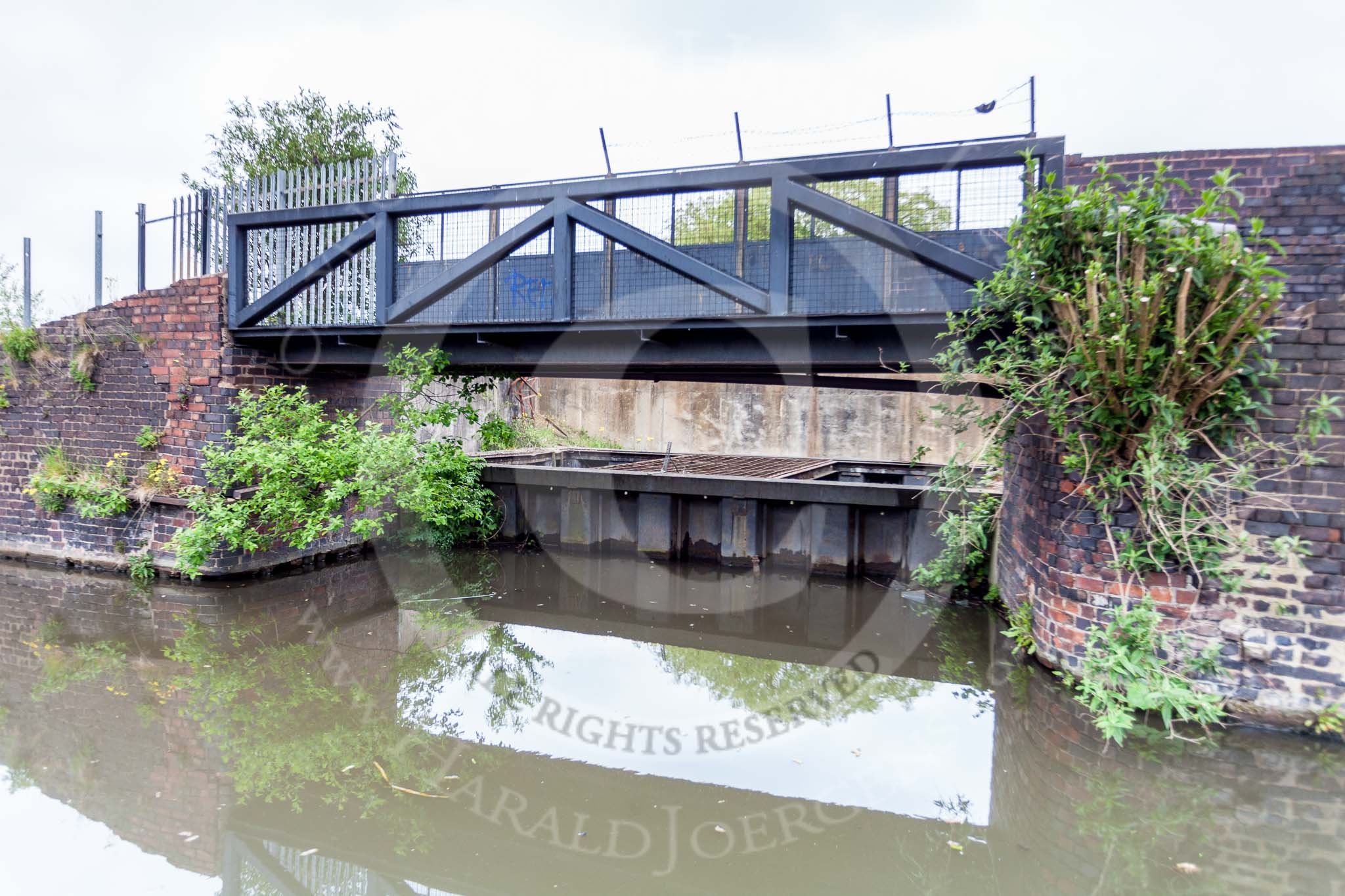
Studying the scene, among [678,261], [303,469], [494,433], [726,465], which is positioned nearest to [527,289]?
[678,261]

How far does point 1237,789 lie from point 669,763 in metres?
2.66

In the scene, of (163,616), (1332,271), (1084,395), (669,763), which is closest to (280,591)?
(163,616)

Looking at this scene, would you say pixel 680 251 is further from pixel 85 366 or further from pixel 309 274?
pixel 85 366

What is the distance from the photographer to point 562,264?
21.0ft

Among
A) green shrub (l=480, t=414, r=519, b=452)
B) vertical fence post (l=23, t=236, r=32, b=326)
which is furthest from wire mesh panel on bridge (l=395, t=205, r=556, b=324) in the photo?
vertical fence post (l=23, t=236, r=32, b=326)

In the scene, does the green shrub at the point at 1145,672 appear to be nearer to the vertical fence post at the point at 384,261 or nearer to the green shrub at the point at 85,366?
the vertical fence post at the point at 384,261

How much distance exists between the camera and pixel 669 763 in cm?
405

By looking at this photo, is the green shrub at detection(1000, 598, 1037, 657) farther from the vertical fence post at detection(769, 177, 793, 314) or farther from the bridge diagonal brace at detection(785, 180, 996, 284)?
the vertical fence post at detection(769, 177, 793, 314)

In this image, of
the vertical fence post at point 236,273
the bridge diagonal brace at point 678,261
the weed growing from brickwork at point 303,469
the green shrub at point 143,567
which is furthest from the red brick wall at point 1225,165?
the green shrub at point 143,567

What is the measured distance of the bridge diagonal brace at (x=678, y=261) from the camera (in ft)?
19.3

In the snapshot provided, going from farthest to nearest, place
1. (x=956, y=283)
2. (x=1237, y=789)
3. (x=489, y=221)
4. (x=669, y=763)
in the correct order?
(x=489, y=221), (x=956, y=283), (x=669, y=763), (x=1237, y=789)

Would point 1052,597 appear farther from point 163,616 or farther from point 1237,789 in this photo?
point 163,616

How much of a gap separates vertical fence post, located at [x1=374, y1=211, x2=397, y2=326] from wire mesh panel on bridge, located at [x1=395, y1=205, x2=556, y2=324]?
15 centimetres

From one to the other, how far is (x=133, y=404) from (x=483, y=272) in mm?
3924
